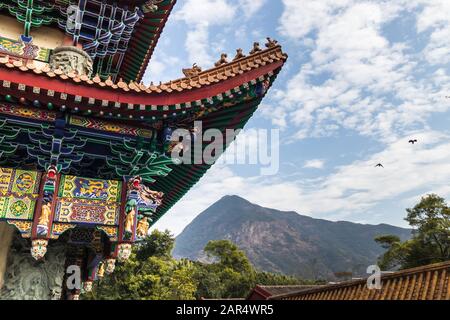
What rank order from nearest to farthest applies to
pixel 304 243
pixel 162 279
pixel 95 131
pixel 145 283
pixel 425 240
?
1. pixel 95 131
2. pixel 145 283
3. pixel 162 279
4. pixel 425 240
5. pixel 304 243

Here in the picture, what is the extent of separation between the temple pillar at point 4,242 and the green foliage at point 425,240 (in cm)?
3717

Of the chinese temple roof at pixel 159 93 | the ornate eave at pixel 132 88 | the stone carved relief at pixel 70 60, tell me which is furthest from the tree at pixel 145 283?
the ornate eave at pixel 132 88

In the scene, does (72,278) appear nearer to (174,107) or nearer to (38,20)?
(174,107)

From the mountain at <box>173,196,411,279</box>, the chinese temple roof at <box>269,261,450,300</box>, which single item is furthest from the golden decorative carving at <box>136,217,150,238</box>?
the mountain at <box>173,196,411,279</box>

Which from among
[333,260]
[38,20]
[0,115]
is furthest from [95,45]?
[333,260]

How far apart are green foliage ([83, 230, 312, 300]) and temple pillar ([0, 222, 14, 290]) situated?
2356 cm

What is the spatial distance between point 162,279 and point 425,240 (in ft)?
88.4

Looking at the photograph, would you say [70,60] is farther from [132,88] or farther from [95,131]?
[132,88]

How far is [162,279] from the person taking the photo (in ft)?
99.8

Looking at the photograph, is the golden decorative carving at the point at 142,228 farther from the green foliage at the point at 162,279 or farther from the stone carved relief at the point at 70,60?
the green foliage at the point at 162,279

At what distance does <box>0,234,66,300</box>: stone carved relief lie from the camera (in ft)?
20.6

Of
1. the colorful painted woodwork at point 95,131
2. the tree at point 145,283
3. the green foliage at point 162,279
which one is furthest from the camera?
the green foliage at point 162,279

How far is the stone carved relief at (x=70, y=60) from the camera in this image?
7.31 metres

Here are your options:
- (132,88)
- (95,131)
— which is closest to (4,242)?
(95,131)
